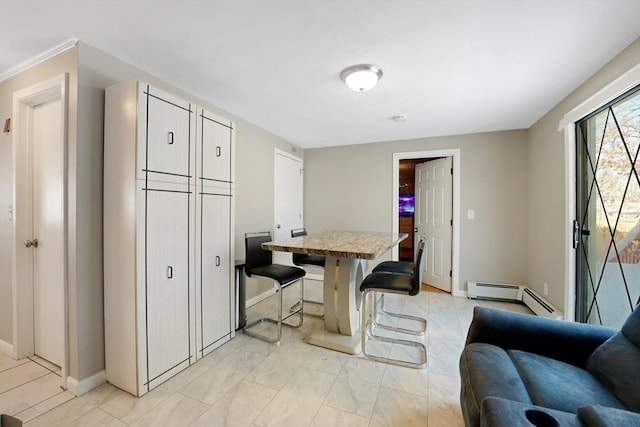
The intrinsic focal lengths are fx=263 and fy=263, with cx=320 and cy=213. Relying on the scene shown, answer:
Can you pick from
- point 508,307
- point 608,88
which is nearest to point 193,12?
point 608,88

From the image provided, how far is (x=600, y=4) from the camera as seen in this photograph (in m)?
1.37

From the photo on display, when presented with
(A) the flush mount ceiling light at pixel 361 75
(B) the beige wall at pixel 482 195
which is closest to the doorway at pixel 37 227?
(A) the flush mount ceiling light at pixel 361 75

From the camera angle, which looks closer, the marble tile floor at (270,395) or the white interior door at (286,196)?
the marble tile floor at (270,395)

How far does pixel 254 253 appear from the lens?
2.56 metres

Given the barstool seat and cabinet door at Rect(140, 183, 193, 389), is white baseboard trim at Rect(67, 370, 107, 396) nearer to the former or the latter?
cabinet door at Rect(140, 183, 193, 389)

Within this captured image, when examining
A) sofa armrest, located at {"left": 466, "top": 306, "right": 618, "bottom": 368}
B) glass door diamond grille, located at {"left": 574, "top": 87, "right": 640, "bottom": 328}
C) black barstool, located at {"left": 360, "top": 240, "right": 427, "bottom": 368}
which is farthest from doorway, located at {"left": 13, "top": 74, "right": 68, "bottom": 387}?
glass door diamond grille, located at {"left": 574, "top": 87, "right": 640, "bottom": 328}

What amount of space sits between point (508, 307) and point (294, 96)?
358 centimetres

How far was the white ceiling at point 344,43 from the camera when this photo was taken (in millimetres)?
1424

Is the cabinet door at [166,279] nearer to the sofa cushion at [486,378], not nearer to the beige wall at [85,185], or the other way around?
the beige wall at [85,185]

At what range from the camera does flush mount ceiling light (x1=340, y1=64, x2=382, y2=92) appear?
198 centimetres

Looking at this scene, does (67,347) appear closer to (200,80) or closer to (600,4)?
(200,80)

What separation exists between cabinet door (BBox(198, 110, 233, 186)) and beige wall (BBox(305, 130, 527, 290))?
2.47 meters

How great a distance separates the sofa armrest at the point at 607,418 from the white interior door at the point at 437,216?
10.6 ft

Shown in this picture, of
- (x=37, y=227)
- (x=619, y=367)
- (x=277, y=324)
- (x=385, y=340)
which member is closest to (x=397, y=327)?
(x=385, y=340)
